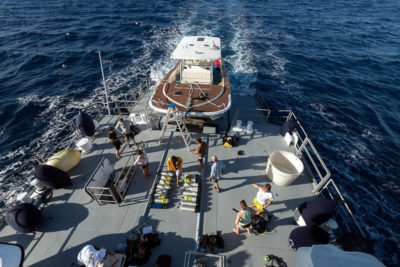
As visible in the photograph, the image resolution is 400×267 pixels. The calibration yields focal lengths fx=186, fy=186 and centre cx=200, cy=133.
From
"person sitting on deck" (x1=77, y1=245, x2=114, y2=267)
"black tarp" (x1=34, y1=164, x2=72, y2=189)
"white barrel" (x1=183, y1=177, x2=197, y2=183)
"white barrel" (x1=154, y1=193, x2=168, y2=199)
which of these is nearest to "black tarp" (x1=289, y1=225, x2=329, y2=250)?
"white barrel" (x1=183, y1=177, x2=197, y2=183)

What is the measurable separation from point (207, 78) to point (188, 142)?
5.46 m

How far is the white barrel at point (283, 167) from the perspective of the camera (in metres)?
7.84

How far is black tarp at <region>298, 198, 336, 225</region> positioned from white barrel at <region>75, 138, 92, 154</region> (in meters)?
10.2

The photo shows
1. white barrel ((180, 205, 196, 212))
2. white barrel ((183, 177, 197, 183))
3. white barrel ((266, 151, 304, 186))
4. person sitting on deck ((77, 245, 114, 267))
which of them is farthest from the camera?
white barrel ((183, 177, 197, 183))

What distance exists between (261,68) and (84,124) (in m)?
21.0

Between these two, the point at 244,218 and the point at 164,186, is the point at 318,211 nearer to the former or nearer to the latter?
the point at 244,218

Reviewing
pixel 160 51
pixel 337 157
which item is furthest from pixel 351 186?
pixel 160 51

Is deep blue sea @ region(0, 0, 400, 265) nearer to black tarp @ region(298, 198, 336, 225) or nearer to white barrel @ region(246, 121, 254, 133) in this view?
black tarp @ region(298, 198, 336, 225)

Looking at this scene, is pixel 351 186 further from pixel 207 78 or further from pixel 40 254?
pixel 40 254

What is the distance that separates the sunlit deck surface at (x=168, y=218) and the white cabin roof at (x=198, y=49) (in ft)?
20.5

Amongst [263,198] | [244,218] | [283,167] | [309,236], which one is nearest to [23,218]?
[244,218]

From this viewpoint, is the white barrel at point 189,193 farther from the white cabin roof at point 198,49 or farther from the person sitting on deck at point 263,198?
the white cabin roof at point 198,49

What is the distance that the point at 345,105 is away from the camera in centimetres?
1820

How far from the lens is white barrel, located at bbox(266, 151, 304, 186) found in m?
7.84
